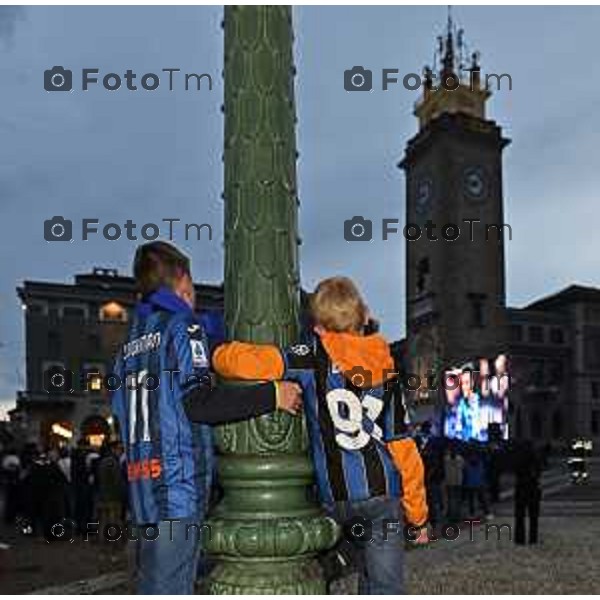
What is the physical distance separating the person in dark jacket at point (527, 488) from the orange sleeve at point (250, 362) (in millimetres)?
10610

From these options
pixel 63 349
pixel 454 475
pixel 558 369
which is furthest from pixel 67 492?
pixel 558 369

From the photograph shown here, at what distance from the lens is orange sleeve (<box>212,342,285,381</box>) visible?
10.5 ft

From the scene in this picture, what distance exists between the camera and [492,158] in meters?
75.9

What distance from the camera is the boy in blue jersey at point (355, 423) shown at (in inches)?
130

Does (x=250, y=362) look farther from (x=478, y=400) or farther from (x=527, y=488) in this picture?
(x=478, y=400)

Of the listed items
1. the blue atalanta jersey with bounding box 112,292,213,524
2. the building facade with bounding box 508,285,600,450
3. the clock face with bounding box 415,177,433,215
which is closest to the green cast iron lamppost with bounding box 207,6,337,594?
the blue atalanta jersey with bounding box 112,292,213,524

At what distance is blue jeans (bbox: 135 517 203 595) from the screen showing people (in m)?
41.1

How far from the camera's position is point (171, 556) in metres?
3.13

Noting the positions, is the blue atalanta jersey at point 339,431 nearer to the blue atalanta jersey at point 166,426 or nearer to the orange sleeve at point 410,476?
the orange sleeve at point 410,476

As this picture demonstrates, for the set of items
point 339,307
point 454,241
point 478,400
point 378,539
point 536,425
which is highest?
point 454,241

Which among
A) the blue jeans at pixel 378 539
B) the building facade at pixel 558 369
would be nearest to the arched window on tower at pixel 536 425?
the building facade at pixel 558 369

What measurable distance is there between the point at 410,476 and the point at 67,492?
46.6 feet

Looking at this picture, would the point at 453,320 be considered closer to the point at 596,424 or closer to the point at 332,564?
Answer: the point at 596,424

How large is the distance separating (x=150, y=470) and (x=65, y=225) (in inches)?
70.3
